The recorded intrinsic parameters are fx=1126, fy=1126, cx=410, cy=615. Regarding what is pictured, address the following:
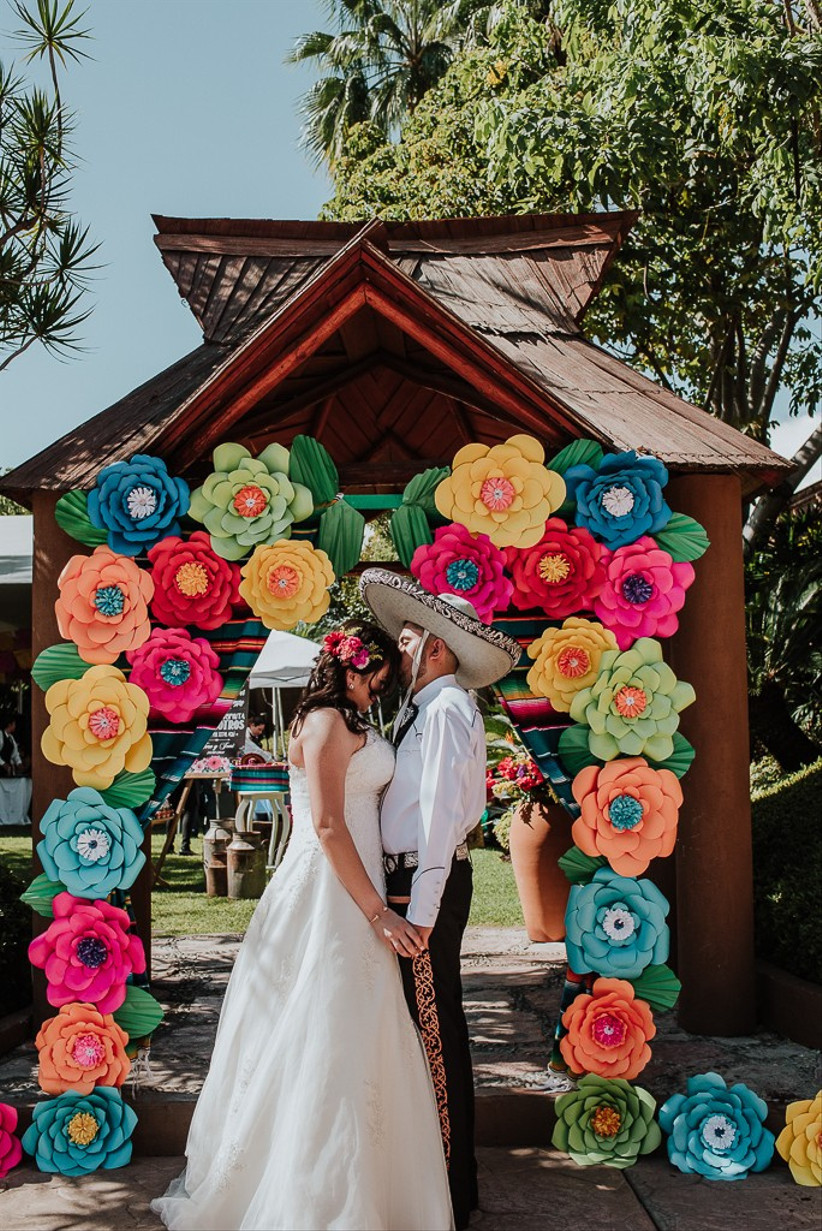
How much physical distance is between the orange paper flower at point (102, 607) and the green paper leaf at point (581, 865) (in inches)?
75.3

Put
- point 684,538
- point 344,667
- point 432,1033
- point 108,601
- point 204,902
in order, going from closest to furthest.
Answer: point 432,1033 < point 344,667 < point 108,601 < point 684,538 < point 204,902

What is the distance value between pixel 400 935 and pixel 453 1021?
0.42 meters

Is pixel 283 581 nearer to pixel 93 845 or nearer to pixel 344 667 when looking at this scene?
pixel 344 667

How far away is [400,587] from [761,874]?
3.58 m

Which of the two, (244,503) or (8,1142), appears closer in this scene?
(8,1142)

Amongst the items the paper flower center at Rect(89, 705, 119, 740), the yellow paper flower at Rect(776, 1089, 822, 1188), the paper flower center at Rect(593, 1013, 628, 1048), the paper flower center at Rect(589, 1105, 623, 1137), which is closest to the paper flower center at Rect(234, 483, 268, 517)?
the paper flower center at Rect(89, 705, 119, 740)

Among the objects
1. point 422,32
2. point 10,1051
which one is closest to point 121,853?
point 10,1051

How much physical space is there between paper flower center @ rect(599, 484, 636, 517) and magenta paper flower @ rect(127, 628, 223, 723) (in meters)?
1.74

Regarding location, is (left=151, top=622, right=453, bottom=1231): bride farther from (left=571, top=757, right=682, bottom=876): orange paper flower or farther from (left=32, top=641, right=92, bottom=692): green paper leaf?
(left=32, top=641, right=92, bottom=692): green paper leaf

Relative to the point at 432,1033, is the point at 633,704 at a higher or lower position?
higher

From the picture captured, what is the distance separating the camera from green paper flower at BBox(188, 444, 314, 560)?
450 centimetres

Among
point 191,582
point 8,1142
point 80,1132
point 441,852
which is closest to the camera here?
point 441,852

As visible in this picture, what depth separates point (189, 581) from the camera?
4.48 metres

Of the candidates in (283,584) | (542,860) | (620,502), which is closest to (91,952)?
(283,584)
